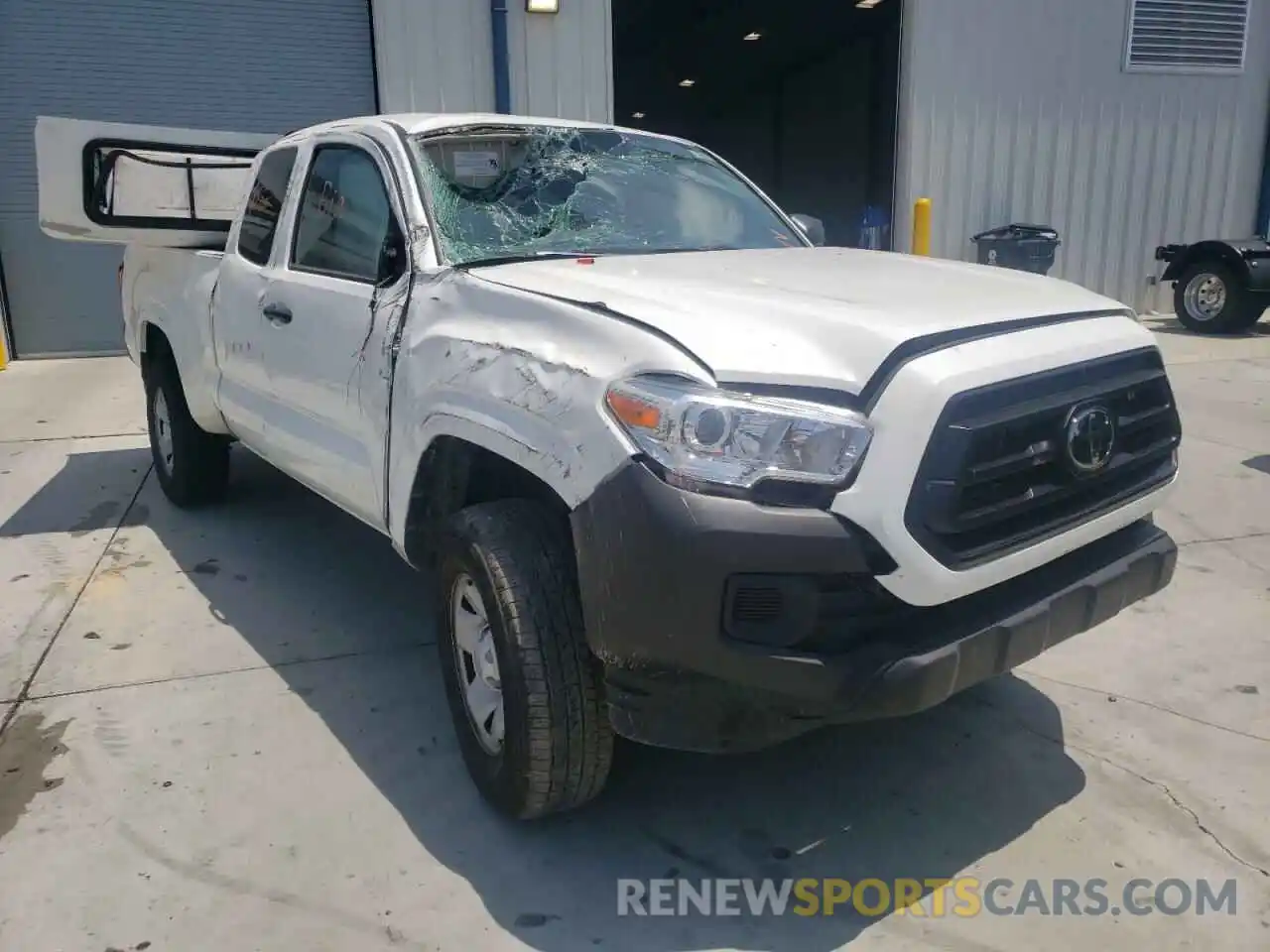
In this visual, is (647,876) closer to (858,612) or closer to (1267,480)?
(858,612)

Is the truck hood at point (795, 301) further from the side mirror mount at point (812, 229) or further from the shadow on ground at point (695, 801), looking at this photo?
the shadow on ground at point (695, 801)

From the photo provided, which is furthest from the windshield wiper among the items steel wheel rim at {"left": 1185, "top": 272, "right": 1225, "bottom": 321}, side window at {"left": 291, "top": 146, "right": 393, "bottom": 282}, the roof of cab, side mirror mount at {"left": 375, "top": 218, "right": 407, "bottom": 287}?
steel wheel rim at {"left": 1185, "top": 272, "right": 1225, "bottom": 321}

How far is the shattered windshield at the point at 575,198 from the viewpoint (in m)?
3.28

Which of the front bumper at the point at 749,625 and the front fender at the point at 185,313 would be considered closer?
the front bumper at the point at 749,625

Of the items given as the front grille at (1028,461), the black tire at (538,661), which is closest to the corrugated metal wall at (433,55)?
the black tire at (538,661)

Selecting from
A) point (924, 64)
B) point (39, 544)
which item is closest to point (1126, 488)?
point (39, 544)

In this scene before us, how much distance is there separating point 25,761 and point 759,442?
251 centimetres

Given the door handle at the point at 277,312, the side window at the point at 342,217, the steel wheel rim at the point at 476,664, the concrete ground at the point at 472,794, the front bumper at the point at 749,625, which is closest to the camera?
the front bumper at the point at 749,625

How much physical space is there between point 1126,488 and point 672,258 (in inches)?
57.9

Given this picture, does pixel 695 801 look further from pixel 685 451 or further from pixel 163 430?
pixel 163 430

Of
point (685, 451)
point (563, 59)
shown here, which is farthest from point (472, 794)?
point (563, 59)

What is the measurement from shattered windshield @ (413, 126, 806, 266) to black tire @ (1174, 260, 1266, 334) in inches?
379

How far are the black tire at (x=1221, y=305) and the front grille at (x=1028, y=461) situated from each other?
1031 centimetres

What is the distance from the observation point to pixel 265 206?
4.35 metres
